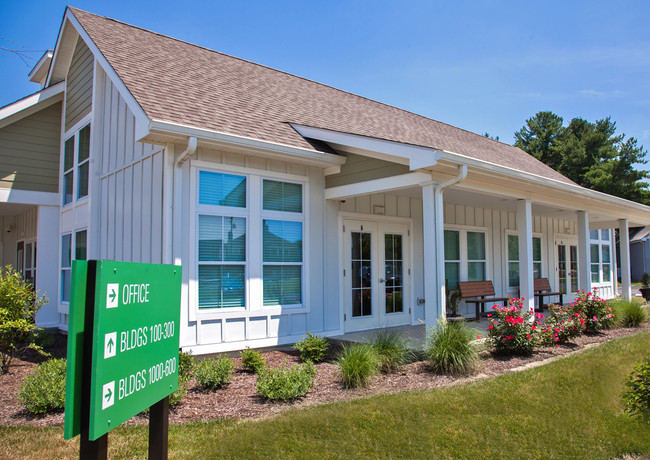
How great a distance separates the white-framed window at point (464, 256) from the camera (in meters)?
11.7

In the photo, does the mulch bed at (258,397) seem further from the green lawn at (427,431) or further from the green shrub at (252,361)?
the green lawn at (427,431)

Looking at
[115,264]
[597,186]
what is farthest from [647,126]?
[115,264]

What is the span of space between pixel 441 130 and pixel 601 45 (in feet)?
17.2

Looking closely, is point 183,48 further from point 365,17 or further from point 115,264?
point 115,264

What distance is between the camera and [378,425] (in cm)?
450

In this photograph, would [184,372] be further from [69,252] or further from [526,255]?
[526,255]

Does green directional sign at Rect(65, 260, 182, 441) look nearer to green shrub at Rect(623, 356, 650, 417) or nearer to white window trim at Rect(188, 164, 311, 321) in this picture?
white window trim at Rect(188, 164, 311, 321)

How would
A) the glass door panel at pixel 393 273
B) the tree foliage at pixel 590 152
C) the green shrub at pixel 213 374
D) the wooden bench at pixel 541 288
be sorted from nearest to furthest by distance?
the green shrub at pixel 213 374 < the glass door panel at pixel 393 273 < the wooden bench at pixel 541 288 < the tree foliage at pixel 590 152

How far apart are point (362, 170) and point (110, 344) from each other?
20.5ft

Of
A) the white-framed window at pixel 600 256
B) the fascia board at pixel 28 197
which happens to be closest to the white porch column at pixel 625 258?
the white-framed window at pixel 600 256

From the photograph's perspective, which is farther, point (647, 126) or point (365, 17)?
point (647, 126)

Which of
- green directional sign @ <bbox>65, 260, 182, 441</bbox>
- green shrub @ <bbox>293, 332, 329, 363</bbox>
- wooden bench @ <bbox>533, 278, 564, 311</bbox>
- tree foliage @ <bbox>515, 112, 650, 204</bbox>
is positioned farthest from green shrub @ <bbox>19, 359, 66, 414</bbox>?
tree foliage @ <bbox>515, 112, 650, 204</bbox>

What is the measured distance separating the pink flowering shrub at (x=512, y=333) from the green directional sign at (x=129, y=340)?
5.49 meters

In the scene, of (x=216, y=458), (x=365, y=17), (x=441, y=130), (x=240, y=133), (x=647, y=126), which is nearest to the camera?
(x=216, y=458)
